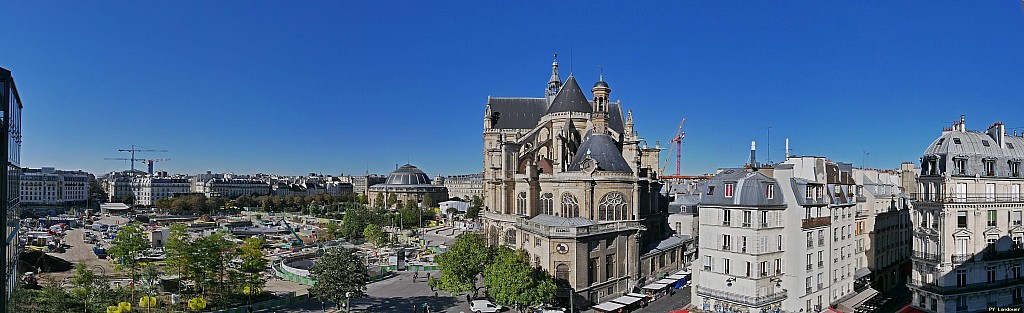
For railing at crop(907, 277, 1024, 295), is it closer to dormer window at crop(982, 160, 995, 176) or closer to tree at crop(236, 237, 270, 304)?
dormer window at crop(982, 160, 995, 176)

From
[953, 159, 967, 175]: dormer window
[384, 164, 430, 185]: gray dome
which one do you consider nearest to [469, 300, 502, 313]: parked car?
[953, 159, 967, 175]: dormer window

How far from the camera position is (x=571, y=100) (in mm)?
60281

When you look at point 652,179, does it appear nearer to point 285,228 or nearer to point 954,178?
point 954,178

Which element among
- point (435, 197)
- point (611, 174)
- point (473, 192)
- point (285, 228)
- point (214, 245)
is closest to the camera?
point (214, 245)

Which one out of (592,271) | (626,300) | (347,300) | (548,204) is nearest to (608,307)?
(626,300)

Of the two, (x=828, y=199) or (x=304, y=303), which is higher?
(x=828, y=199)

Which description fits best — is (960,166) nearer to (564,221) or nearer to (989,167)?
(989,167)

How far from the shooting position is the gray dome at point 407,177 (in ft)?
522

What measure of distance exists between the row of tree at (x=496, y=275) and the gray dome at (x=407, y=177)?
116561 millimetres

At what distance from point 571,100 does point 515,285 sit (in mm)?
27821

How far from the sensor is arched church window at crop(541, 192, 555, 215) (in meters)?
49.4

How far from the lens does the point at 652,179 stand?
184ft

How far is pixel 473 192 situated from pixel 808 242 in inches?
6206

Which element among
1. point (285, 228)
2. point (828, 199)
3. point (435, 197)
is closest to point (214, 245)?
point (828, 199)
